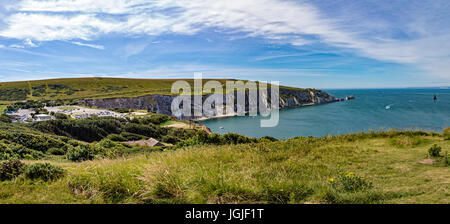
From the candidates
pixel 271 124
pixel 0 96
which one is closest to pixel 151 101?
pixel 271 124

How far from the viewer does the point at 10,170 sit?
557cm

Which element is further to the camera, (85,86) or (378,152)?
(85,86)

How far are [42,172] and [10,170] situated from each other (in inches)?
38.2

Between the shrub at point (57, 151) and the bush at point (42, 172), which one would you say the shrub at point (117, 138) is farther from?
the bush at point (42, 172)

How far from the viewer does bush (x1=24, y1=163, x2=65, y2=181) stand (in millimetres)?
5285

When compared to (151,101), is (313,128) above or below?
below

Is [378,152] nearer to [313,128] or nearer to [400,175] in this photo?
[400,175]

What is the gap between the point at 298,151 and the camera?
8781mm

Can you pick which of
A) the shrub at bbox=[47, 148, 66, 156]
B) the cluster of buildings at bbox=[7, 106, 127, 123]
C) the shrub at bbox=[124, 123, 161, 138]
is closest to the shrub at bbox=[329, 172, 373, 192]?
the shrub at bbox=[47, 148, 66, 156]

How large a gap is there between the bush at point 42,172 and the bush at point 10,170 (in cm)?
25

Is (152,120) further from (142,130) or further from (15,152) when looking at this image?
(15,152)

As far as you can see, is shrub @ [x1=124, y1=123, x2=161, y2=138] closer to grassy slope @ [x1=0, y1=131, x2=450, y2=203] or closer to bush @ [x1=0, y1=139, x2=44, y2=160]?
bush @ [x1=0, y1=139, x2=44, y2=160]

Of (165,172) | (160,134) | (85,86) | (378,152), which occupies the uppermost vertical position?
(85,86)

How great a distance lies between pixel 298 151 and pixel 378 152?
10.8 ft
